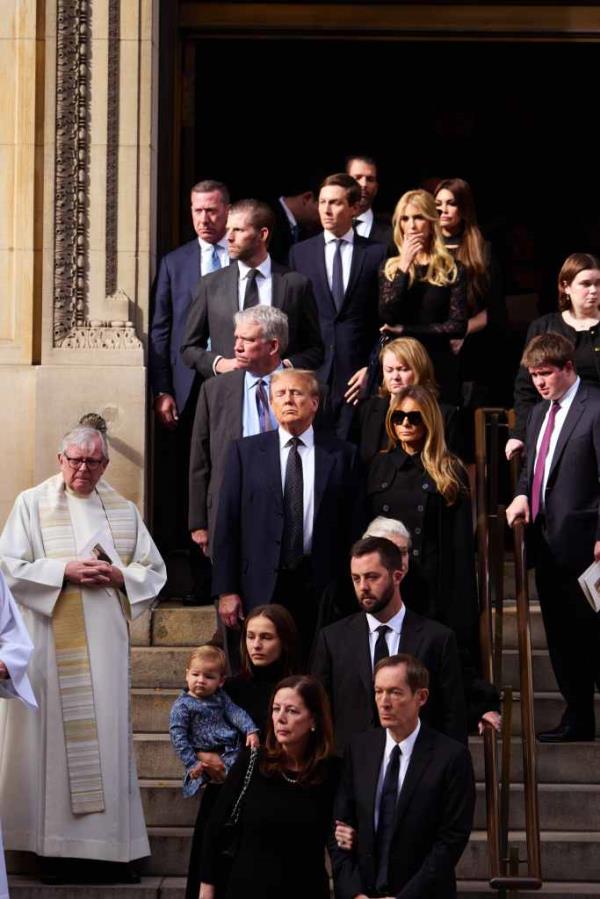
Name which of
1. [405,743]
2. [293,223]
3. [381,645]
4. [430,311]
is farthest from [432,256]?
[405,743]

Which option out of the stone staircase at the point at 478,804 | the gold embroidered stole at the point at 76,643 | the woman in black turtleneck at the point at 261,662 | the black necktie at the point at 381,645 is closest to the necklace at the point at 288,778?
the woman in black turtleneck at the point at 261,662

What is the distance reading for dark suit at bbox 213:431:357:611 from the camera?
11.7m

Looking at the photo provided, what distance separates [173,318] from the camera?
14.0 meters

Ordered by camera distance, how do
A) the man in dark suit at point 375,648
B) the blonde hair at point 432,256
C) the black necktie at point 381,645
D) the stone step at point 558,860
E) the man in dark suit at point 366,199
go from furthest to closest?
the man in dark suit at point 366,199 < the blonde hair at point 432,256 < the stone step at point 558,860 < the black necktie at point 381,645 < the man in dark suit at point 375,648

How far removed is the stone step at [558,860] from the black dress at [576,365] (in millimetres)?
2271

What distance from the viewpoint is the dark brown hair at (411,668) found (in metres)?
9.97

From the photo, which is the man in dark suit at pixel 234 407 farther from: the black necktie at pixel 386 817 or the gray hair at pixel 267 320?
the black necktie at pixel 386 817

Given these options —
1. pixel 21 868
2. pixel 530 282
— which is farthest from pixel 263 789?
pixel 530 282

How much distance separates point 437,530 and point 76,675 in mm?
A: 1915

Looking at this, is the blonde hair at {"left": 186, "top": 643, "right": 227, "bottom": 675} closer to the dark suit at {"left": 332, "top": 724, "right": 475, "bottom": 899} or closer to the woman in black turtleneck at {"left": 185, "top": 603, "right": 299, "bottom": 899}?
the woman in black turtleneck at {"left": 185, "top": 603, "right": 299, "bottom": 899}

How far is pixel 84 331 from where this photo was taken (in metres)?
14.1

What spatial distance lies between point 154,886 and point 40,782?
2.64ft

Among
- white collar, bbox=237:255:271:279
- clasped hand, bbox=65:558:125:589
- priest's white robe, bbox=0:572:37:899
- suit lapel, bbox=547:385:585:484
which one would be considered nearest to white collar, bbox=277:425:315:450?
clasped hand, bbox=65:558:125:589

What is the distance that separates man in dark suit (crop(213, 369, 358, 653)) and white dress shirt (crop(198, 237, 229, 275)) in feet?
6.68
